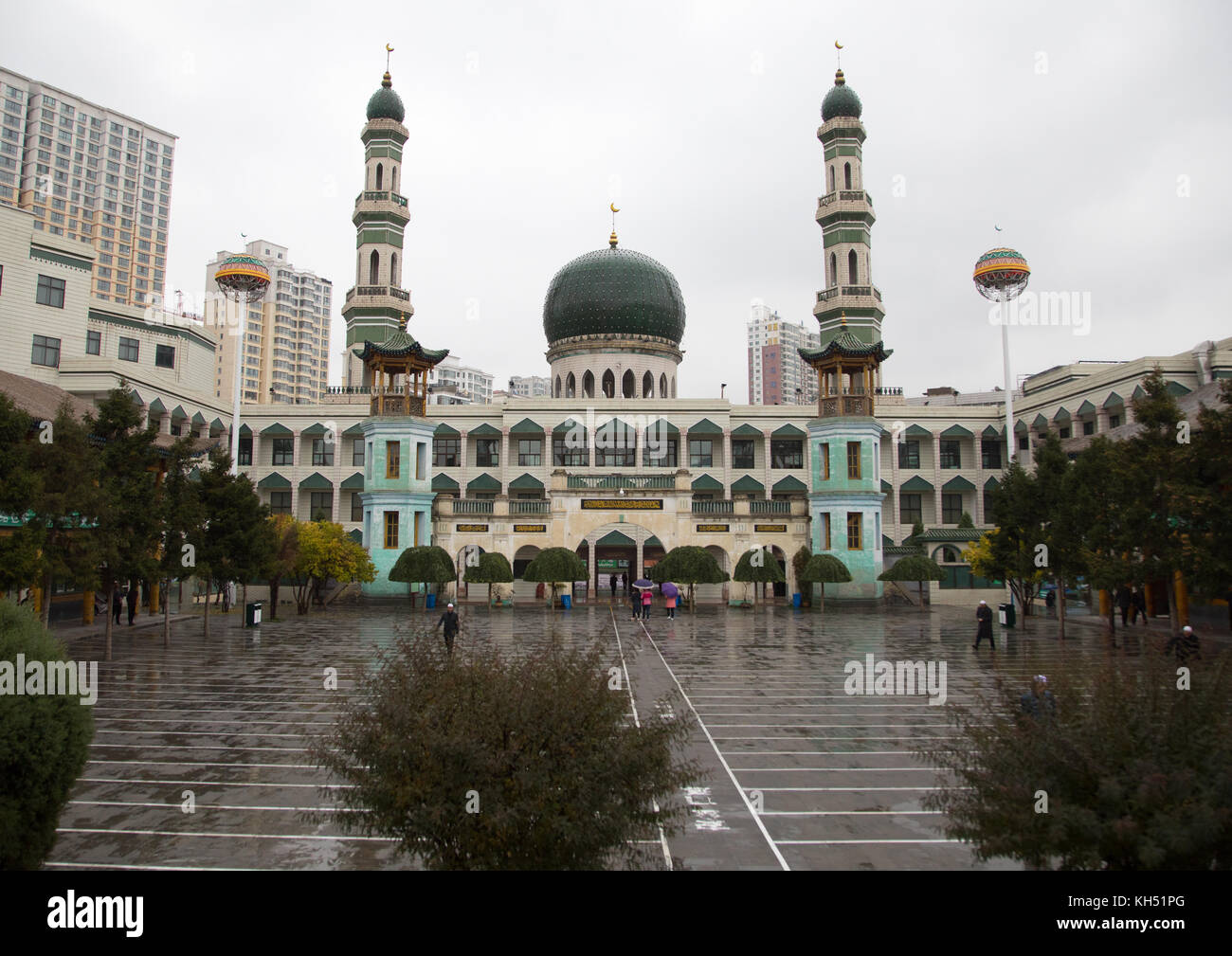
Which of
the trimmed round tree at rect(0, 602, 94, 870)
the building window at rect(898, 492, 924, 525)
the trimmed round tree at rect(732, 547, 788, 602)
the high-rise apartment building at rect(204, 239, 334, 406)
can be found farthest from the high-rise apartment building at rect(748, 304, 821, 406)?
the trimmed round tree at rect(0, 602, 94, 870)

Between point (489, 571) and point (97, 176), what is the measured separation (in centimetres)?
10640

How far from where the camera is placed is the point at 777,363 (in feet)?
550

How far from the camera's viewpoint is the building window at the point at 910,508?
2094 inches

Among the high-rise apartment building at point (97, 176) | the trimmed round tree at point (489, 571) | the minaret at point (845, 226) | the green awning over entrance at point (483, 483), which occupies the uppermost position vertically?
the high-rise apartment building at point (97, 176)

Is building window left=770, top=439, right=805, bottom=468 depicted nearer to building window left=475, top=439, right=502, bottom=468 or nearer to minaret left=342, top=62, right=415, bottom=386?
building window left=475, top=439, right=502, bottom=468

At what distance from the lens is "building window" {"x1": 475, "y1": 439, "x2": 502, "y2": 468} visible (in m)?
52.0

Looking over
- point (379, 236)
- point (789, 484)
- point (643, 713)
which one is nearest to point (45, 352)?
point (379, 236)

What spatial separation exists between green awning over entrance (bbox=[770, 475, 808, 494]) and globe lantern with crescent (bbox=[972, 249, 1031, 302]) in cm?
1519

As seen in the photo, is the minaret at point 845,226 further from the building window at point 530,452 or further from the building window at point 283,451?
the building window at point 283,451

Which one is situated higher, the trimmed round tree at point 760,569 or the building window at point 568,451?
the building window at point 568,451

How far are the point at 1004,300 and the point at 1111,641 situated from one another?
1128 inches

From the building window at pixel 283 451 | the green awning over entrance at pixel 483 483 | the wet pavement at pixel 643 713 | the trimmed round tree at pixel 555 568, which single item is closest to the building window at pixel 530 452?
the green awning over entrance at pixel 483 483

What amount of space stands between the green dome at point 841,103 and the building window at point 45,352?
162 feet

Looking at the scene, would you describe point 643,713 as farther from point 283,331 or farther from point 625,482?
point 283,331
